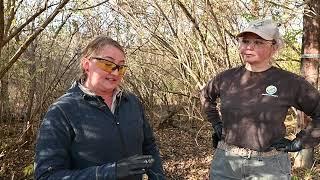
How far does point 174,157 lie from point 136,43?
2.77 metres

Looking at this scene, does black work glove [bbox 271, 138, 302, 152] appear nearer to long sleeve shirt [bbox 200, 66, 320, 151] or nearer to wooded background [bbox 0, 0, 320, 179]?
long sleeve shirt [bbox 200, 66, 320, 151]

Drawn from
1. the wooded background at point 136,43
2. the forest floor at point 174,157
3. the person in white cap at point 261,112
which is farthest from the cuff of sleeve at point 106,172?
the forest floor at point 174,157

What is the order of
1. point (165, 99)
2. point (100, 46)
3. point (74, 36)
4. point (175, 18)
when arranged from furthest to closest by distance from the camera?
point (165, 99), point (74, 36), point (175, 18), point (100, 46)

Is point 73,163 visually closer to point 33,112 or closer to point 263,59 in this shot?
point 263,59

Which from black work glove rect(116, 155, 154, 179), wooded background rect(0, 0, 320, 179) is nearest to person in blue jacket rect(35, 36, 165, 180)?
black work glove rect(116, 155, 154, 179)

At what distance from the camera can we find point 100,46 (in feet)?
7.25

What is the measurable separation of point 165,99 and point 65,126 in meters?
10.6

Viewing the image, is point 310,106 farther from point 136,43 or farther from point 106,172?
point 136,43

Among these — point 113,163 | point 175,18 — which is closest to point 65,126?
point 113,163

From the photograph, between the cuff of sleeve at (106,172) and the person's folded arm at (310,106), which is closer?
the cuff of sleeve at (106,172)

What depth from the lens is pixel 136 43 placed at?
31.8 ft

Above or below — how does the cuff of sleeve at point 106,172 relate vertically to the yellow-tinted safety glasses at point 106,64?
below

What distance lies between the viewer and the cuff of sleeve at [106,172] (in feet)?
6.36

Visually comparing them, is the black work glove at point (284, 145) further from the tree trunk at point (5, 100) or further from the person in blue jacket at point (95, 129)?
the tree trunk at point (5, 100)
